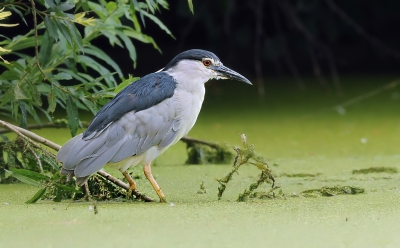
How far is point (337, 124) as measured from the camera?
527 centimetres

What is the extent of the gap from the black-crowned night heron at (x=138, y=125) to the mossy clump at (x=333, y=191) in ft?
1.86

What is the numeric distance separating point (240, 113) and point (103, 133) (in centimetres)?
283

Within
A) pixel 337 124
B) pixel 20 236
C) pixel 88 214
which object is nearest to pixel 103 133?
pixel 88 214

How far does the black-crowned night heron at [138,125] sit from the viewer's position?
289 cm

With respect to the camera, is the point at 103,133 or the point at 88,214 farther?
the point at 103,133

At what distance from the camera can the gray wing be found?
286 centimetres

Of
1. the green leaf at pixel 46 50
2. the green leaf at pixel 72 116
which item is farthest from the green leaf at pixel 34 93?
the green leaf at pixel 46 50

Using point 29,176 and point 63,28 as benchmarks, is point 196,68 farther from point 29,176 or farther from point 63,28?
point 29,176

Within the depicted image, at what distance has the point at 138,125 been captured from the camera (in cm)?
303

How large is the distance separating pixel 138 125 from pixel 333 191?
0.84 meters

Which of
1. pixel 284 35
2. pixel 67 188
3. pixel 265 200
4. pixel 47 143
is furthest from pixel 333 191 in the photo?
pixel 284 35

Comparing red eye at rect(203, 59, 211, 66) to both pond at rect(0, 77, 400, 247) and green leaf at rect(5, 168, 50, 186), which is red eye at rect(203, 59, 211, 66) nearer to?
pond at rect(0, 77, 400, 247)

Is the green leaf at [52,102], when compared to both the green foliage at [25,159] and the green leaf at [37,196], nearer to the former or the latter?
the green foliage at [25,159]

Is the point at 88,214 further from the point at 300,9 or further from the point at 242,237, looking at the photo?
the point at 300,9
